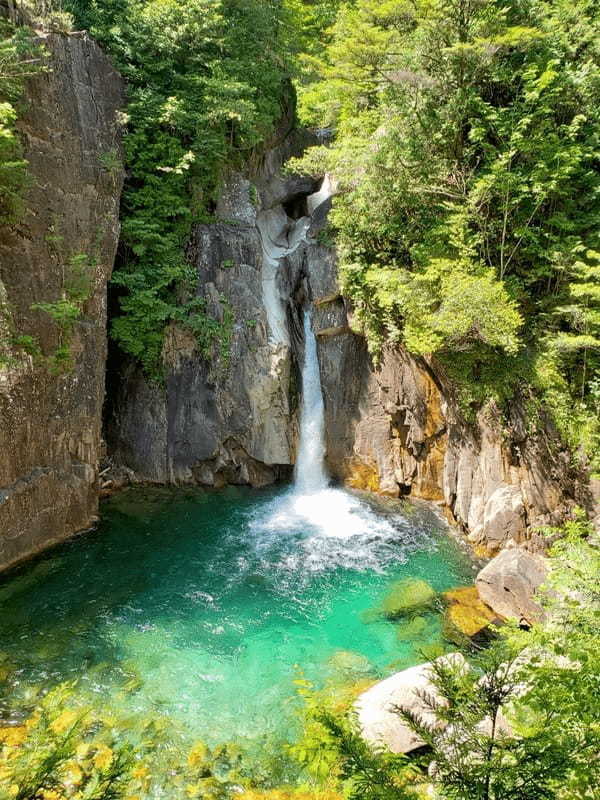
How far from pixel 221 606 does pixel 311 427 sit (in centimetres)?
751

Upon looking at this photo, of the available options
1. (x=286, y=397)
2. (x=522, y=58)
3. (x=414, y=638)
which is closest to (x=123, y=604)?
(x=414, y=638)

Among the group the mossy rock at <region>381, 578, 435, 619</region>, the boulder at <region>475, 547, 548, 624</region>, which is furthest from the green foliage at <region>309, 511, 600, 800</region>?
the mossy rock at <region>381, 578, 435, 619</region>

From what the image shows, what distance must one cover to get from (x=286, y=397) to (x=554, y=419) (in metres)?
8.21

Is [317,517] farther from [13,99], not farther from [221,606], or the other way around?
[13,99]

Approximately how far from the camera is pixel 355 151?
1306 centimetres

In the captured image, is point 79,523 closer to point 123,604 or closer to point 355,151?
point 123,604

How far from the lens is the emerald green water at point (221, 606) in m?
7.66

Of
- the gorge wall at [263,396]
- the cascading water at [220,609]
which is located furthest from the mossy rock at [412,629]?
the gorge wall at [263,396]

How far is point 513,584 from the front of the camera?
921 centimetres

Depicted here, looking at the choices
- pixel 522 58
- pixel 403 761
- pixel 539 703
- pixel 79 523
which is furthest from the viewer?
pixel 79 523

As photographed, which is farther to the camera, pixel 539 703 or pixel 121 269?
pixel 121 269

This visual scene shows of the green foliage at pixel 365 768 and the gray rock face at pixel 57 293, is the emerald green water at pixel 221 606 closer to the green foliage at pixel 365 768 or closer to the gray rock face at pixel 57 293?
the gray rock face at pixel 57 293

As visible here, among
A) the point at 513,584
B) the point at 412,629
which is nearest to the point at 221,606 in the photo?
the point at 412,629

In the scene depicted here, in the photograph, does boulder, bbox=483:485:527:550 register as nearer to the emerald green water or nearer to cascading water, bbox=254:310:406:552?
the emerald green water
